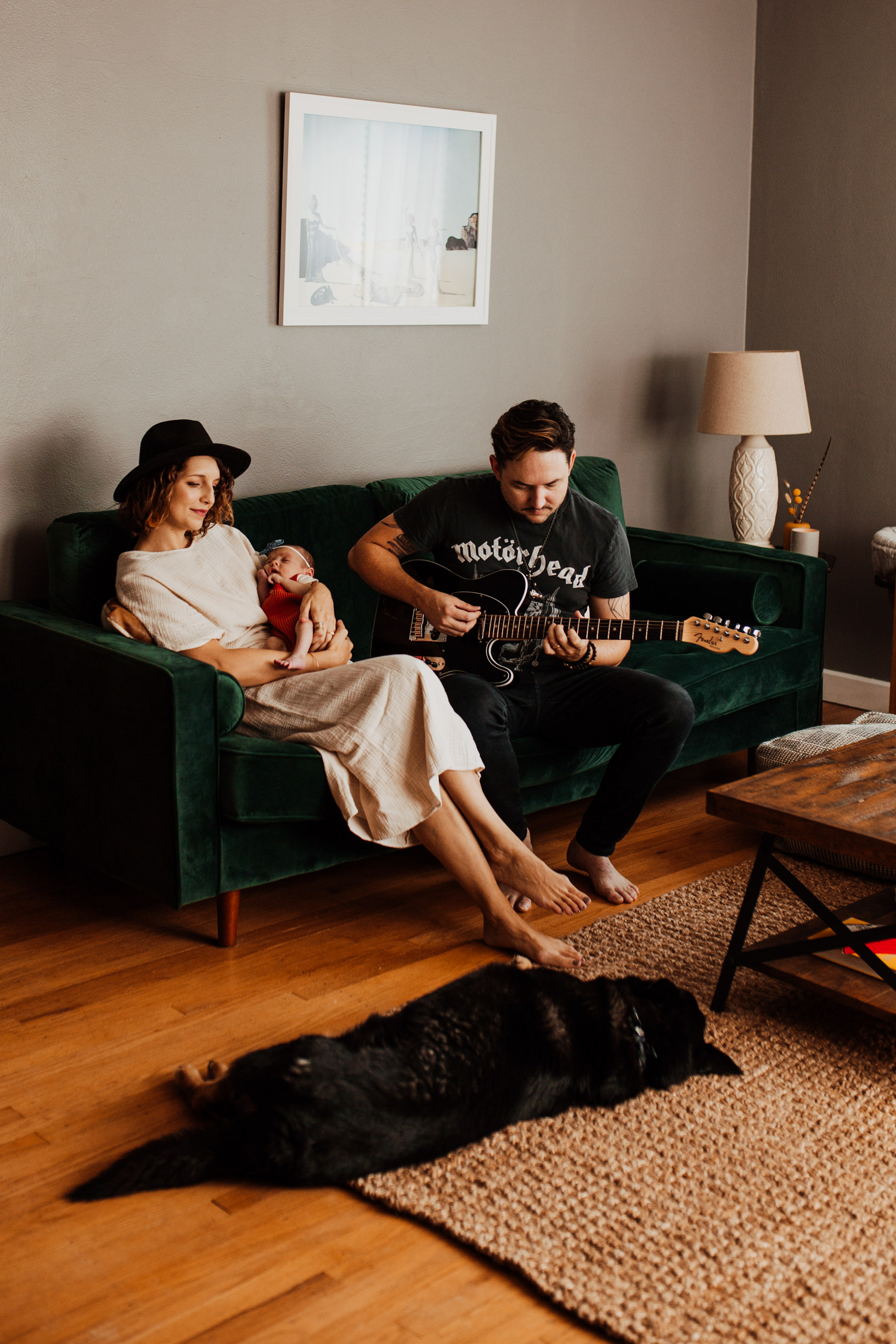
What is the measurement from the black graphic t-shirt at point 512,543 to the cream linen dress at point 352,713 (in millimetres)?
407

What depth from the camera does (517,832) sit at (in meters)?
2.67

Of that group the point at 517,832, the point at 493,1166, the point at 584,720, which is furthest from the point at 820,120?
the point at 493,1166

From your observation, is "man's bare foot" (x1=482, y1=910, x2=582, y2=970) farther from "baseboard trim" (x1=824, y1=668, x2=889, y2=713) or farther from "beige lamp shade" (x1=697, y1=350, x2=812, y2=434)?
"baseboard trim" (x1=824, y1=668, x2=889, y2=713)

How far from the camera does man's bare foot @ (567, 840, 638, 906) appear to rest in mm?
2734

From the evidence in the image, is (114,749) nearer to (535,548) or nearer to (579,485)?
(535,548)

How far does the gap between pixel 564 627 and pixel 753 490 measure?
159 cm

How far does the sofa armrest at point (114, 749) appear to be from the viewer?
233 centimetres

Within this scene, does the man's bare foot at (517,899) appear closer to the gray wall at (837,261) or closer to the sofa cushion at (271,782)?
the sofa cushion at (271,782)

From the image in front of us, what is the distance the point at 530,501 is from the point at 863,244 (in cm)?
216

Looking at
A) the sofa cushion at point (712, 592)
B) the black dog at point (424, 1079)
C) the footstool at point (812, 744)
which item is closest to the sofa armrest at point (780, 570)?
the sofa cushion at point (712, 592)

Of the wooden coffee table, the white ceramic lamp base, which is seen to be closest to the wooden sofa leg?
the wooden coffee table

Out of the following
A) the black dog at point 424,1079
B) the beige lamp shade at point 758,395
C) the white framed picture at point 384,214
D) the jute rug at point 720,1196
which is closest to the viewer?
the jute rug at point 720,1196

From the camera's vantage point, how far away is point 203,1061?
2084mm

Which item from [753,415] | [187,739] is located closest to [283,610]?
[187,739]
